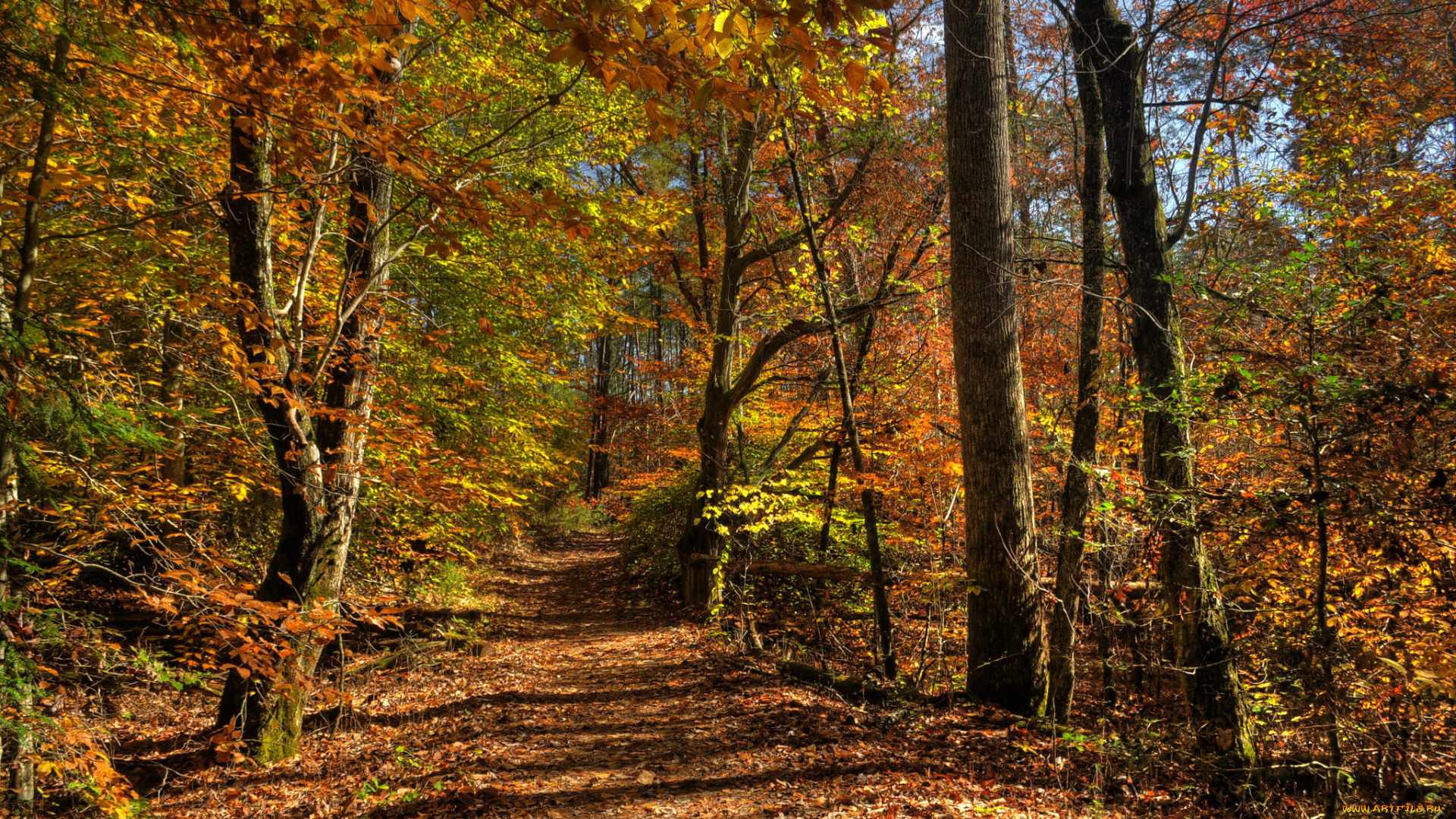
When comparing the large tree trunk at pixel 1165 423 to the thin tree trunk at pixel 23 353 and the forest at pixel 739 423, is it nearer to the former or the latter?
the forest at pixel 739 423

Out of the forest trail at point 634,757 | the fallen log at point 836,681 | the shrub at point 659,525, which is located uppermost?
the shrub at point 659,525

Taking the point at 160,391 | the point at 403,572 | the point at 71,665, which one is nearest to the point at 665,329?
the point at 403,572

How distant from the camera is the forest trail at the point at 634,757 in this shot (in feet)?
14.4

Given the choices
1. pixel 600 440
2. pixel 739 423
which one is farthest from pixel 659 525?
pixel 600 440

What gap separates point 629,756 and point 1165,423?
5039 millimetres

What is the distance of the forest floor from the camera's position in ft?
14.2

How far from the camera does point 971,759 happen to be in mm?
4652

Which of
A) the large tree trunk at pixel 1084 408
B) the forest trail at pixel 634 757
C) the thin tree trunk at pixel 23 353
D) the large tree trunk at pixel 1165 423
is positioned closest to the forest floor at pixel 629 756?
the forest trail at pixel 634 757

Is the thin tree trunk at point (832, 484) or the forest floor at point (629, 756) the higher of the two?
the thin tree trunk at point (832, 484)

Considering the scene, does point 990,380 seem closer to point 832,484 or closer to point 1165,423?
point 1165,423

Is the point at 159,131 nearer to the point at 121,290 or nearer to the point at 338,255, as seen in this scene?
the point at 121,290

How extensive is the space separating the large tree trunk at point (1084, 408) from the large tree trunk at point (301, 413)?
5.85 metres

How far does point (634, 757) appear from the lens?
17.5 ft

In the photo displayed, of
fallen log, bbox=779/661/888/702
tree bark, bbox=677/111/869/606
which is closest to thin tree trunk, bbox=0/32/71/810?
fallen log, bbox=779/661/888/702
